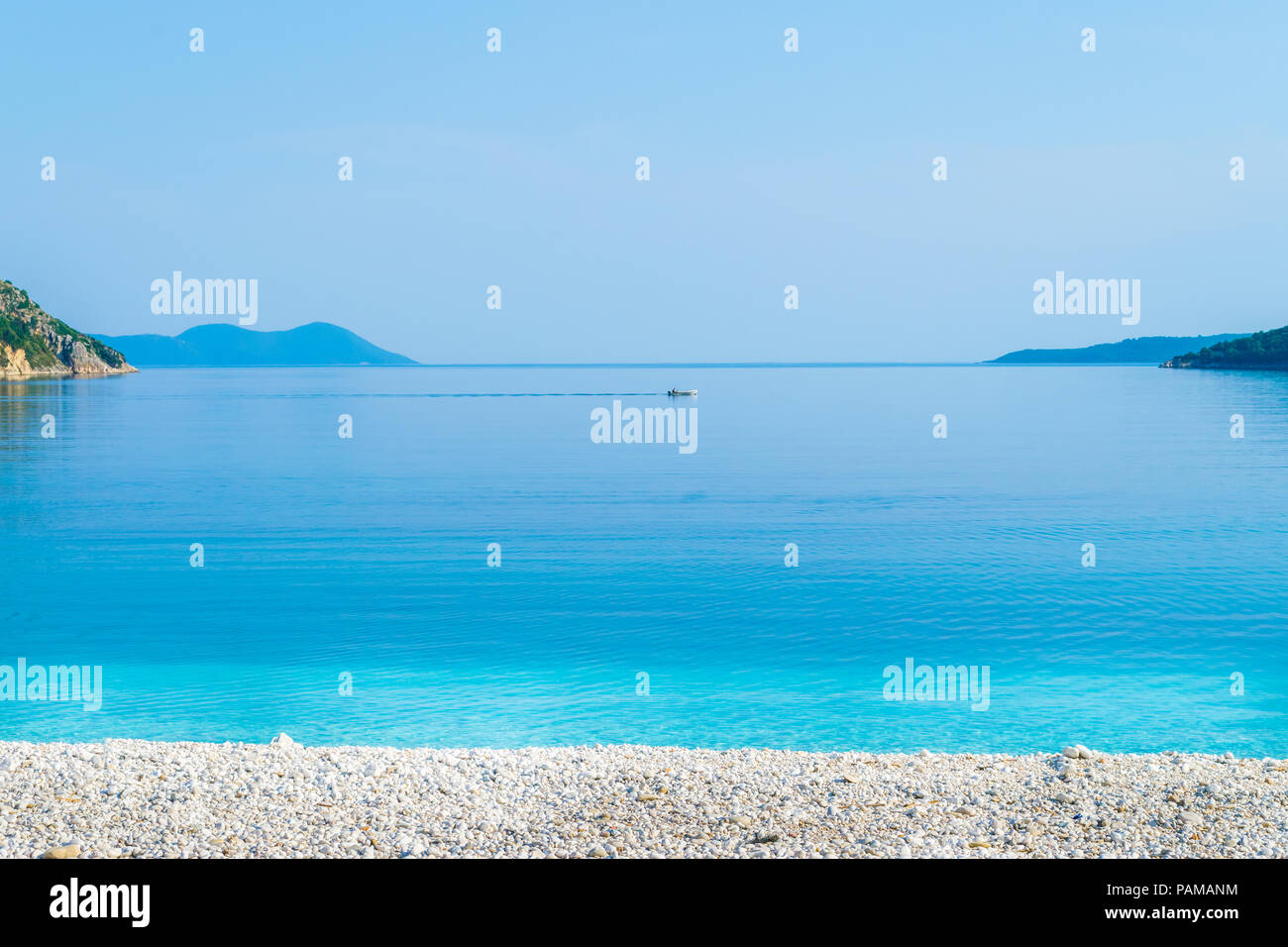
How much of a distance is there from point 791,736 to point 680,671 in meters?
4.45

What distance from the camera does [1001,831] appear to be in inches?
445

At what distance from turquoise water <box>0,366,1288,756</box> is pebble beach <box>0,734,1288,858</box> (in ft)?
12.3

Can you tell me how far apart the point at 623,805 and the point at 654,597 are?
52.0ft

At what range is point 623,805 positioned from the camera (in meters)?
12.3

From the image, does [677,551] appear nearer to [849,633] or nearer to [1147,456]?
[849,633]

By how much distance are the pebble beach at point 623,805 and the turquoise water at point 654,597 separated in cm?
376

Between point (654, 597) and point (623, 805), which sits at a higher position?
point (654, 597)

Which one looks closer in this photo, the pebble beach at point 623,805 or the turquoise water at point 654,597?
the pebble beach at point 623,805

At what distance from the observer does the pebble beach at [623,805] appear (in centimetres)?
1091

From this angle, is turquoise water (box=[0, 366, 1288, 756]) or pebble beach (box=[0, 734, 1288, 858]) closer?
pebble beach (box=[0, 734, 1288, 858])

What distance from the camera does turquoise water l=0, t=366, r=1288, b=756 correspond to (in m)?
19.4

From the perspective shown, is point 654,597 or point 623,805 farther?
point 654,597

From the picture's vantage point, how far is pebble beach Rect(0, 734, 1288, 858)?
10.9 m
